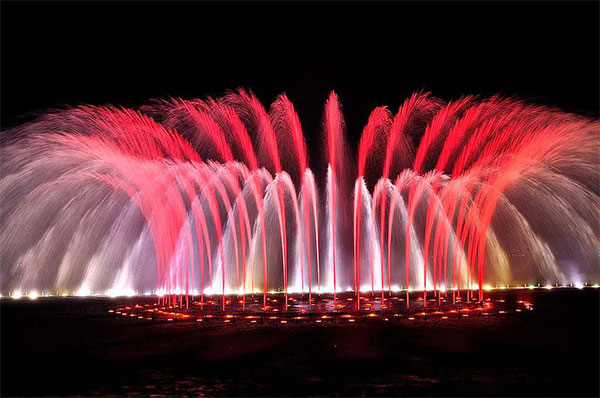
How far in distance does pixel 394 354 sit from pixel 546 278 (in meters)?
72.2

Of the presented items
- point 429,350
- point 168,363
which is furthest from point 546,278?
point 168,363

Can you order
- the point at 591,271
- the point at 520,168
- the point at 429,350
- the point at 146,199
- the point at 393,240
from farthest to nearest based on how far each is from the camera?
the point at 591,271
the point at 393,240
the point at 146,199
the point at 520,168
the point at 429,350

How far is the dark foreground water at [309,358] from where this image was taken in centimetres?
1831

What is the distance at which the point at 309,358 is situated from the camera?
23.0 meters

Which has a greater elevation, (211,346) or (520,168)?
(520,168)

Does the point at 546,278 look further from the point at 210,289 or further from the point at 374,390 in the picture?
the point at 374,390

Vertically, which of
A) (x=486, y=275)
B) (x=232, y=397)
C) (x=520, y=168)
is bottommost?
(x=232, y=397)

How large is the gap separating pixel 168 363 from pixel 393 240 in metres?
60.7

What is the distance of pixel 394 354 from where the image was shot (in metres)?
23.5

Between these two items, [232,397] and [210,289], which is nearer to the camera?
[232,397]

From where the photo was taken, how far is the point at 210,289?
7588cm

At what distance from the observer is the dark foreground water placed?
18.3m

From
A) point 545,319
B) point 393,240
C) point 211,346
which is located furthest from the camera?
point 393,240

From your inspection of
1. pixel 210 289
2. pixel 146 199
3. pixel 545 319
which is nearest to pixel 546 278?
pixel 210 289
